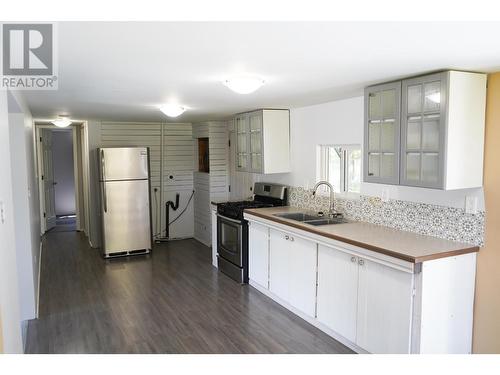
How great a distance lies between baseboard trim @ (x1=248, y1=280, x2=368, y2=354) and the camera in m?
3.27

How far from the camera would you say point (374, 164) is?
3.21m

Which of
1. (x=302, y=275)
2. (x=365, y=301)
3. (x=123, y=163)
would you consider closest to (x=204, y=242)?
(x=123, y=163)

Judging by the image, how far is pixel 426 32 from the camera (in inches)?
69.0

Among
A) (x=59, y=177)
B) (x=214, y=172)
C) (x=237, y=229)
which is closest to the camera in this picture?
(x=237, y=229)

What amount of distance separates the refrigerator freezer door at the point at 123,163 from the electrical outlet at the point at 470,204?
15.4 feet

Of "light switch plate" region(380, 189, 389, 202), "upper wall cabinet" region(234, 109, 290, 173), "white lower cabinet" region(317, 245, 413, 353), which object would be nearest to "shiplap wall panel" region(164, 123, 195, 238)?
"upper wall cabinet" region(234, 109, 290, 173)

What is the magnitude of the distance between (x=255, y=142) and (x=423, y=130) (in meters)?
2.50

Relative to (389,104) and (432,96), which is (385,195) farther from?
(432,96)

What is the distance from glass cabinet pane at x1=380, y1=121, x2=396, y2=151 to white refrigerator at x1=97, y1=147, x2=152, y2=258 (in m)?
4.14

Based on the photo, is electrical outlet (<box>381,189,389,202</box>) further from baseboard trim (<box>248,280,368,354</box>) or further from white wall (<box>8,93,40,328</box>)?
white wall (<box>8,93,40,328</box>)

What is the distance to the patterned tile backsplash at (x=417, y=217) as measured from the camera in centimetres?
292
